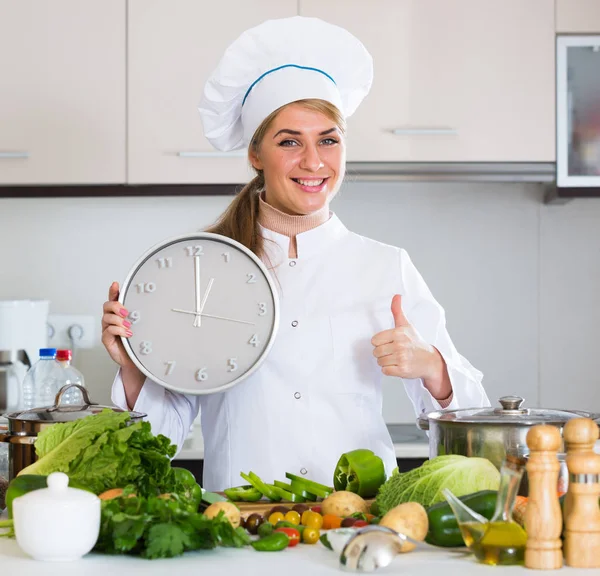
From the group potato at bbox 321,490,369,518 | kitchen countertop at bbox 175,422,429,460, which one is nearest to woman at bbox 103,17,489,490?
potato at bbox 321,490,369,518

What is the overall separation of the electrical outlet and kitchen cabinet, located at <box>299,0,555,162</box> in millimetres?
1066

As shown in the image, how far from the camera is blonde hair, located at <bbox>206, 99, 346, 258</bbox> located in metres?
1.79

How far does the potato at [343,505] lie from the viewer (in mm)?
1168

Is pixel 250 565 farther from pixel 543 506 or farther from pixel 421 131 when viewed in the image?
pixel 421 131

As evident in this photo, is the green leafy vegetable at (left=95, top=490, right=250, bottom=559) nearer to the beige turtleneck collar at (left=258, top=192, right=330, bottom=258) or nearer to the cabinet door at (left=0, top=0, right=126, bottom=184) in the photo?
the beige turtleneck collar at (left=258, top=192, right=330, bottom=258)

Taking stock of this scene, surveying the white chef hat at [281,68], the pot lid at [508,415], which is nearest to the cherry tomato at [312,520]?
the pot lid at [508,415]

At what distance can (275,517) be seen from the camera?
3.77 ft

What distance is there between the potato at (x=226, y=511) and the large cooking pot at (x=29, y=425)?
219 mm

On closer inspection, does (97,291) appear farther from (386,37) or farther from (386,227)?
(386,37)

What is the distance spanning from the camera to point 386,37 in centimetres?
273

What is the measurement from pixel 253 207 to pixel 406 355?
51 cm

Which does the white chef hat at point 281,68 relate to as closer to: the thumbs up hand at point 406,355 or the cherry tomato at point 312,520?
the thumbs up hand at point 406,355

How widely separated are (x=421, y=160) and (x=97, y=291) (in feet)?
3.79

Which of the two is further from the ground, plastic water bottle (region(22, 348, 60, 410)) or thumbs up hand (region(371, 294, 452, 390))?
thumbs up hand (region(371, 294, 452, 390))
